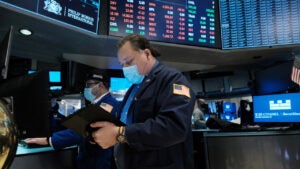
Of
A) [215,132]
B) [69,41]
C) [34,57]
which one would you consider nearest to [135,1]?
[69,41]

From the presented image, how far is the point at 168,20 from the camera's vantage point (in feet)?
9.84

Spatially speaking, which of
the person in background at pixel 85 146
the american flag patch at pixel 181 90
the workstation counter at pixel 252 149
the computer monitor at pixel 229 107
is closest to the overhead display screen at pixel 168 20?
the person in background at pixel 85 146

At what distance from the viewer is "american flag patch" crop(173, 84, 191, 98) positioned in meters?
1.23

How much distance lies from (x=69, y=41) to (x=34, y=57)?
2.26 feet

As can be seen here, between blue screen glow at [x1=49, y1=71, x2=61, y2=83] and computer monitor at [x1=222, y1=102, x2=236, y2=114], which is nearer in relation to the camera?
blue screen glow at [x1=49, y1=71, x2=61, y2=83]

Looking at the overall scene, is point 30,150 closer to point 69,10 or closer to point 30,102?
point 30,102

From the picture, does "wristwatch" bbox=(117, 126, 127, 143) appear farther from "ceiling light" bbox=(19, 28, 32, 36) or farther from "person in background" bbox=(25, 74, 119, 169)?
"ceiling light" bbox=(19, 28, 32, 36)

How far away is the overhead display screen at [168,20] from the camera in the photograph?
2785 mm

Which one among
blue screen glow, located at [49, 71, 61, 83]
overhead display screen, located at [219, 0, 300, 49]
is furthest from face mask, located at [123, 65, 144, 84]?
overhead display screen, located at [219, 0, 300, 49]

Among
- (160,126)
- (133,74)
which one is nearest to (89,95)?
(133,74)

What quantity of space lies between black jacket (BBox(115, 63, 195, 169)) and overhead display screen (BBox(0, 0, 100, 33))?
130 centimetres

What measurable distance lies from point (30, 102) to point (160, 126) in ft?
1.68

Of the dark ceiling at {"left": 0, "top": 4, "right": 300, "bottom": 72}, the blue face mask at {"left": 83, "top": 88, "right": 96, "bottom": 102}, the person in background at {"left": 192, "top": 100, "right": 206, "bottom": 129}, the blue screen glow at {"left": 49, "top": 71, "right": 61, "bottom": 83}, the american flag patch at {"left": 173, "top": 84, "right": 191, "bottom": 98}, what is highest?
the dark ceiling at {"left": 0, "top": 4, "right": 300, "bottom": 72}

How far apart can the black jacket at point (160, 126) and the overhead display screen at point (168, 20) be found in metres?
1.49
